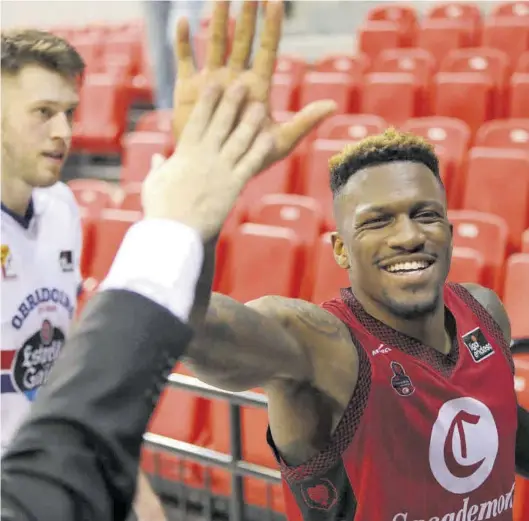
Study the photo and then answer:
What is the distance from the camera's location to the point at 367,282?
5.06 feet

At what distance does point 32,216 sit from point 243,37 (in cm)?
147

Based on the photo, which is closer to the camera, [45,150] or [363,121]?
[45,150]

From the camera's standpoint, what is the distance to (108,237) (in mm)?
3773

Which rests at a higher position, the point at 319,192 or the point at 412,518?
the point at 319,192

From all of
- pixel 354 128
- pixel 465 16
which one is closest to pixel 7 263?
pixel 354 128

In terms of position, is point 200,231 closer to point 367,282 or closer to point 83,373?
point 83,373

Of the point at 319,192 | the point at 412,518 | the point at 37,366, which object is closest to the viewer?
the point at 412,518

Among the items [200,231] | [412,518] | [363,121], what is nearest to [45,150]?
[412,518]

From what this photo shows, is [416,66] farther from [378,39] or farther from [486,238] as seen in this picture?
[486,238]

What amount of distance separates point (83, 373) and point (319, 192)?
356cm

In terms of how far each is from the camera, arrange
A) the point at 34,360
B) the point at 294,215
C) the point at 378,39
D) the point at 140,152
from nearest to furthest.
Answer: the point at 34,360, the point at 294,215, the point at 140,152, the point at 378,39

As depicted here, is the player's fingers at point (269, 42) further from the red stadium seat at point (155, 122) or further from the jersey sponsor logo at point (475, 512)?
the red stadium seat at point (155, 122)

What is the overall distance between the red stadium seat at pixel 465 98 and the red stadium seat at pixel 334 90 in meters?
0.59

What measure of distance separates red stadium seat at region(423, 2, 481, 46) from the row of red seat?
9.88ft
